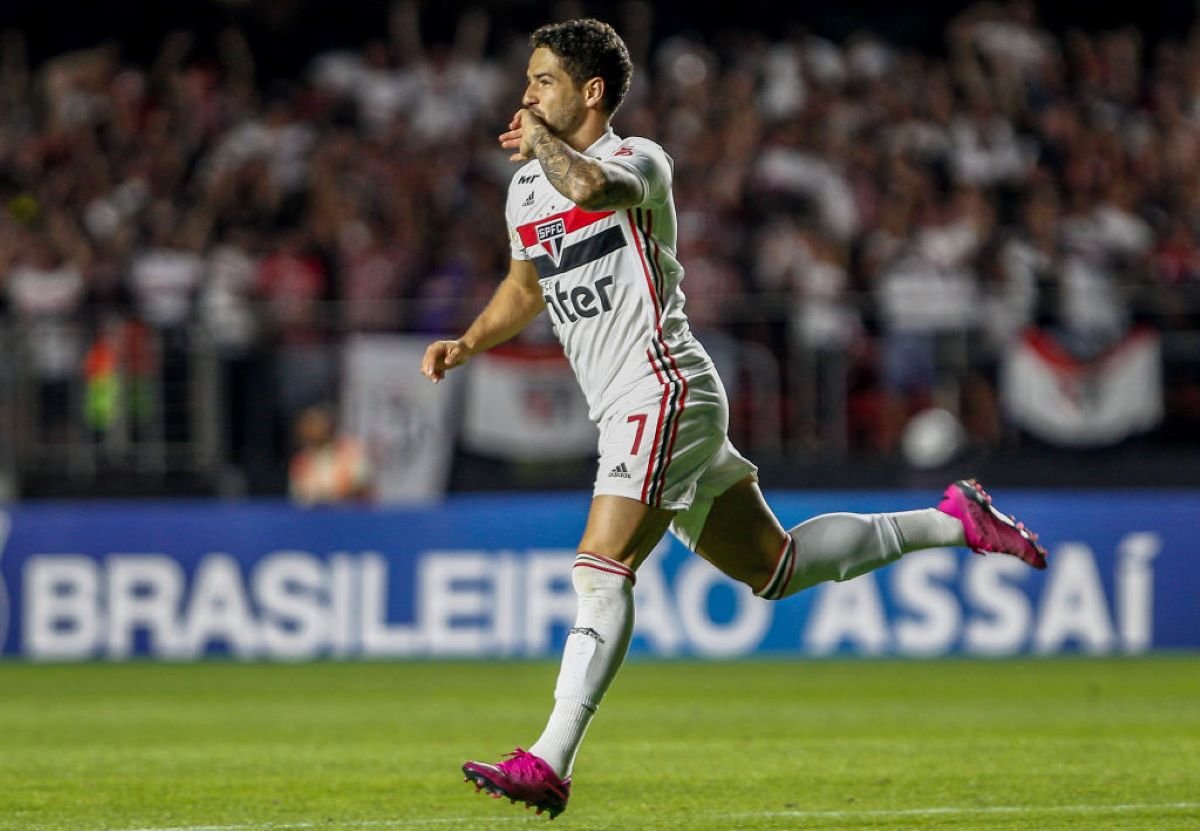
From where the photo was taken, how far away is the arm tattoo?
6.02m

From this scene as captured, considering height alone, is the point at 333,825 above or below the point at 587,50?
below

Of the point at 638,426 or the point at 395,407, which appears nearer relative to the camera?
the point at 638,426

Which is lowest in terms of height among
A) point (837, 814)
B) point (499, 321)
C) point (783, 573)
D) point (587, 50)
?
point (837, 814)

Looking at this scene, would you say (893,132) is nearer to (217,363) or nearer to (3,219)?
(217,363)

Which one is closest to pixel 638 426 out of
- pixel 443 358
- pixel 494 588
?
pixel 443 358

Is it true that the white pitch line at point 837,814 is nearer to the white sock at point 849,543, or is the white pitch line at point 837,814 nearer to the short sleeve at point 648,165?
the white sock at point 849,543

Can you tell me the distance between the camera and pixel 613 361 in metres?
6.51

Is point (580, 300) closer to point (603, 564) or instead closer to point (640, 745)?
point (603, 564)

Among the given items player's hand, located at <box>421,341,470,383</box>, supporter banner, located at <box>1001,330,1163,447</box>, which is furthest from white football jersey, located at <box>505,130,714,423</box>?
supporter banner, located at <box>1001,330,1163,447</box>

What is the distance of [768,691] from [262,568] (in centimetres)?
466

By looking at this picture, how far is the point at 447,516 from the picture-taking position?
15.6 metres

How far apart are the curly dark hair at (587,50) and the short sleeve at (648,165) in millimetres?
154

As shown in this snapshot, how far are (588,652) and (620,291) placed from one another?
1.14 metres

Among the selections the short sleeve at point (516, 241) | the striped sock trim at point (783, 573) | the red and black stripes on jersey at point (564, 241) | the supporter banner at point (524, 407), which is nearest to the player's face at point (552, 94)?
the red and black stripes on jersey at point (564, 241)
